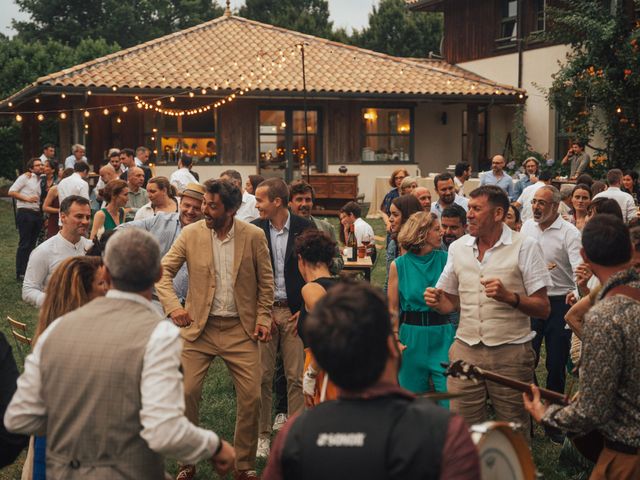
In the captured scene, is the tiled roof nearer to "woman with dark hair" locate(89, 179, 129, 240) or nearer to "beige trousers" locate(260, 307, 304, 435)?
"woman with dark hair" locate(89, 179, 129, 240)

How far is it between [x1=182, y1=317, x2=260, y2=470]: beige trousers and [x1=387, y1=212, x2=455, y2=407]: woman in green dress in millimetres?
1031

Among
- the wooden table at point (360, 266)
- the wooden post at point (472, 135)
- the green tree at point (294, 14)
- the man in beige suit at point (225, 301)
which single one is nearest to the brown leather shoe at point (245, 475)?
the man in beige suit at point (225, 301)

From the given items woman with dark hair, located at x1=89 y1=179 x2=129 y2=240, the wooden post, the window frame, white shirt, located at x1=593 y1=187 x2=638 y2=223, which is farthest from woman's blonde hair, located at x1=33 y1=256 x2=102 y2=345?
the wooden post

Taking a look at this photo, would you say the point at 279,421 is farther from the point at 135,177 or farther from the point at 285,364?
the point at 135,177

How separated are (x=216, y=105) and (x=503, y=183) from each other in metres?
10.0

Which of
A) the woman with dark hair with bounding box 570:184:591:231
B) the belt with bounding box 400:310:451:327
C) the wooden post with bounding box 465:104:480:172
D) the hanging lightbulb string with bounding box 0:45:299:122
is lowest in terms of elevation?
the belt with bounding box 400:310:451:327

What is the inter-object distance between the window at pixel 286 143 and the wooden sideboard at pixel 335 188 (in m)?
1.60

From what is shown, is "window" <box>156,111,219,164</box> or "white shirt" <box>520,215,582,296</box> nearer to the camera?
"white shirt" <box>520,215,582,296</box>

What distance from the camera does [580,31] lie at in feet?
68.4

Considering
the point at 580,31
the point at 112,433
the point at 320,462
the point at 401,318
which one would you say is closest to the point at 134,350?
the point at 112,433

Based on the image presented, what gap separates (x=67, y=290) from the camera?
4090 millimetres

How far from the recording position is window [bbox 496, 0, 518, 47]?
25750 mm

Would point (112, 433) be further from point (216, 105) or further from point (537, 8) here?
point (537, 8)

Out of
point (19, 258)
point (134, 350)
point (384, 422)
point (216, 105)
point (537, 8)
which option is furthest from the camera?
point (537, 8)
